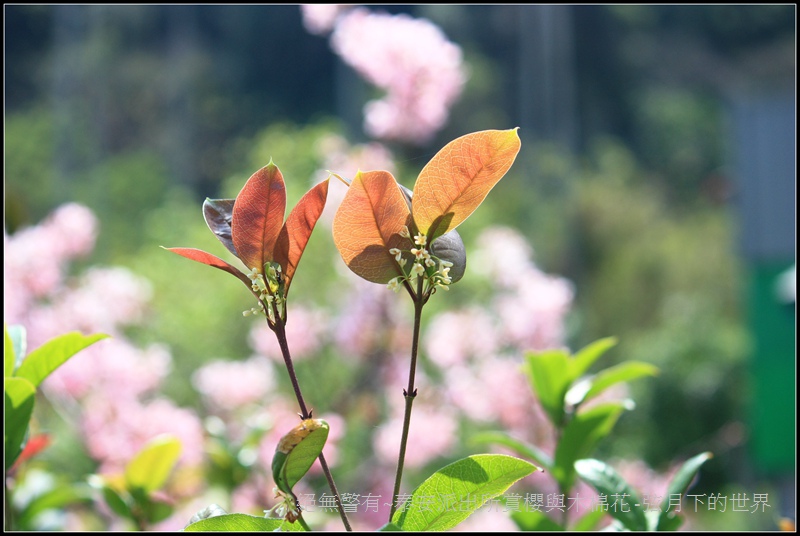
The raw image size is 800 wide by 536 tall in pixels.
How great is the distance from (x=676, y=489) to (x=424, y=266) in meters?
0.26

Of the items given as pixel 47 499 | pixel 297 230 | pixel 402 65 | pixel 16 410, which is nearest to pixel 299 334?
pixel 402 65

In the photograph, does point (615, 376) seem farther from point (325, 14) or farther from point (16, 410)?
point (325, 14)

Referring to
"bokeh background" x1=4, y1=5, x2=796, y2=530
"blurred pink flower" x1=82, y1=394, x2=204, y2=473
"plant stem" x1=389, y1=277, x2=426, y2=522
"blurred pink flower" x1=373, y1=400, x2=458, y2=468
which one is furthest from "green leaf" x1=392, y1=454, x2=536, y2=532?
"blurred pink flower" x1=373, y1=400, x2=458, y2=468

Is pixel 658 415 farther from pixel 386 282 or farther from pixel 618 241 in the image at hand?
pixel 386 282

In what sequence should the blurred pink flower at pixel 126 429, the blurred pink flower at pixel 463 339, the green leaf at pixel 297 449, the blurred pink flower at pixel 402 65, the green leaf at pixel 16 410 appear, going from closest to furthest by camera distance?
the green leaf at pixel 297 449
the green leaf at pixel 16 410
the blurred pink flower at pixel 126 429
the blurred pink flower at pixel 402 65
the blurred pink flower at pixel 463 339

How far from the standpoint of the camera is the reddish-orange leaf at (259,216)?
0.35 m

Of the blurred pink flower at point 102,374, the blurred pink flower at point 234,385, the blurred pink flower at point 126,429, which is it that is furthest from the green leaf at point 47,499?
the blurred pink flower at point 234,385

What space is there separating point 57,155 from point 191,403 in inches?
127

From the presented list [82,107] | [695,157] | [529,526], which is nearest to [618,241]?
[695,157]

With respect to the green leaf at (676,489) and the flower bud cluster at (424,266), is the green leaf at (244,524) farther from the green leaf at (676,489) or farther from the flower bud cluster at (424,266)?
the green leaf at (676,489)

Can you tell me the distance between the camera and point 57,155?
518 cm

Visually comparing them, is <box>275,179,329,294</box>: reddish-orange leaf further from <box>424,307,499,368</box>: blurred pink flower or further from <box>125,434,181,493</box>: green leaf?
<box>424,307,499,368</box>: blurred pink flower

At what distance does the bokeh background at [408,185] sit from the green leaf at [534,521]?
272mm

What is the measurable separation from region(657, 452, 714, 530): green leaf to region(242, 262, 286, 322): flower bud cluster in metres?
0.29
